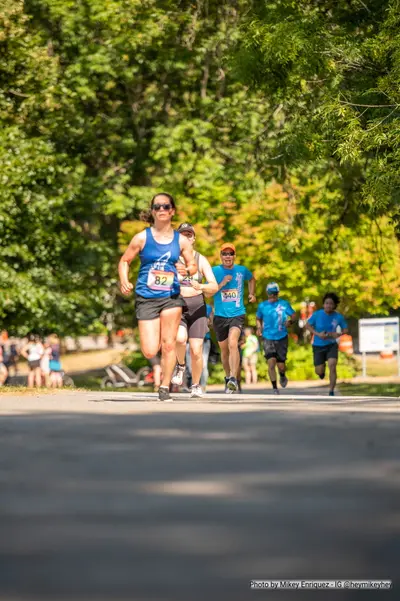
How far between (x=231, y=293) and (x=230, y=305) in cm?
17

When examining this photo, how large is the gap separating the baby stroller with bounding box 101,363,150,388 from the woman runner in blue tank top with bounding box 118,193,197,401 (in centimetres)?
3065

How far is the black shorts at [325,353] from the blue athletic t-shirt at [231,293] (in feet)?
12.7

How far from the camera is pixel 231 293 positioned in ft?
69.1

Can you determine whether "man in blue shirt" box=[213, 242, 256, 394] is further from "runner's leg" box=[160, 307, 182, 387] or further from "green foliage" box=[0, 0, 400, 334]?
"green foliage" box=[0, 0, 400, 334]

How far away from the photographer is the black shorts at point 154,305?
15.0 metres

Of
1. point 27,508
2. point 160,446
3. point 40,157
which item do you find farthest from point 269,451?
point 40,157

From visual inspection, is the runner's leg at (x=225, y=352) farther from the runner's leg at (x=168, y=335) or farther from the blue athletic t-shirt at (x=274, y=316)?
the runner's leg at (x=168, y=335)

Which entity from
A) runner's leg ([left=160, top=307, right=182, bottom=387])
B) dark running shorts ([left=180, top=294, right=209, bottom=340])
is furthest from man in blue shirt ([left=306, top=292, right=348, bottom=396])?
runner's leg ([left=160, top=307, right=182, bottom=387])

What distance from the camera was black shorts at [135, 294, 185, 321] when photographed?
14992mm

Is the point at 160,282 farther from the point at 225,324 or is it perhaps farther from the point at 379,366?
the point at 379,366

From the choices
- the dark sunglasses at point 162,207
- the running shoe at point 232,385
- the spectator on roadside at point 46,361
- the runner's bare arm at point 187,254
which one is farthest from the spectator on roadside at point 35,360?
the dark sunglasses at point 162,207

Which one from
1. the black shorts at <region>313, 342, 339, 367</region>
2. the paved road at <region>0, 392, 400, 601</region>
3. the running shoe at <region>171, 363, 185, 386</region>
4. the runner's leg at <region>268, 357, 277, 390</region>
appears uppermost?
the black shorts at <region>313, 342, 339, 367</region>

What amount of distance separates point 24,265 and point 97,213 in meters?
8.47

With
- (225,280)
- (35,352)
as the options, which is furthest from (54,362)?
(225,280)
